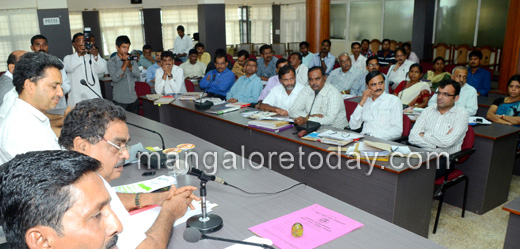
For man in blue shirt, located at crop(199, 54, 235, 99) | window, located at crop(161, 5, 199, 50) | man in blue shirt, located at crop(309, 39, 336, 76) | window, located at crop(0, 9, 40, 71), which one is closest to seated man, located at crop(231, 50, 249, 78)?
man in blue shirt, located at crop(199, 54, 235, 99)

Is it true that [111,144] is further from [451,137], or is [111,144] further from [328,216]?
[451,137]

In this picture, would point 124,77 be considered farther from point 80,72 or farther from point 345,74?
point 345,74

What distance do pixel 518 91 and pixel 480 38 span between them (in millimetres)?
6397

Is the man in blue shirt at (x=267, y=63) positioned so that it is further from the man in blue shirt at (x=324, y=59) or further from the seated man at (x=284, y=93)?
the seated man at (x=284, y=93)

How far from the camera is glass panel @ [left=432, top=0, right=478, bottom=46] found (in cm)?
998

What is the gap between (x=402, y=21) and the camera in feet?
37.8

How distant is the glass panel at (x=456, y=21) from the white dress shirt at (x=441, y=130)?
298 inches

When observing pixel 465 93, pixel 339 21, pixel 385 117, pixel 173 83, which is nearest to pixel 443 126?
pixel 385 117

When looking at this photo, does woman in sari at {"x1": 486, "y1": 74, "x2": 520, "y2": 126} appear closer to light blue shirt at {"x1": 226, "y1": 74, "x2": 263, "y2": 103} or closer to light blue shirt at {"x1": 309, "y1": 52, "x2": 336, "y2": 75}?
light blue shirt at {"x1": 226, "y1": 74, "x2": 263, "y2": 103}

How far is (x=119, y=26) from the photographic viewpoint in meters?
12.1

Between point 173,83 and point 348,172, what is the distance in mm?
3497

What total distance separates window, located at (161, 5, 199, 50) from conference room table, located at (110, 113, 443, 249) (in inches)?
415

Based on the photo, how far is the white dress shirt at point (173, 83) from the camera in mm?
5910

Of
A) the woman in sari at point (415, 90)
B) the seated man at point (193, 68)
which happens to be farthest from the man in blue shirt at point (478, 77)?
the seated man at point (193, 68)
